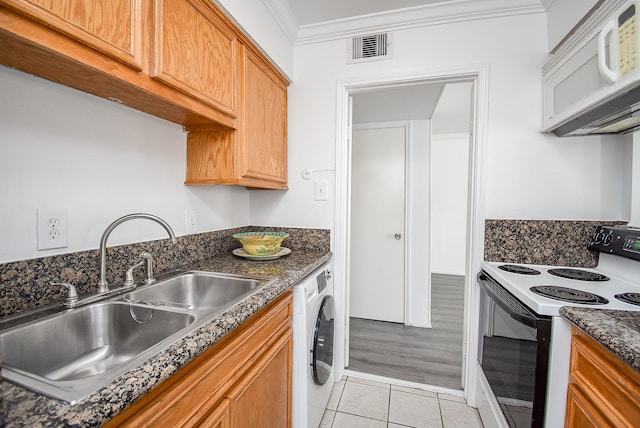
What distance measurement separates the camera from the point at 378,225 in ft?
9.74

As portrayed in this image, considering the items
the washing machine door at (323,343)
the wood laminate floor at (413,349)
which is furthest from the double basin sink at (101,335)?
the wood laminate floor at (413,349)

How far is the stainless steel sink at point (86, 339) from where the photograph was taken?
705mm

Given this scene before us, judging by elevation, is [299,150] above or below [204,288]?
above

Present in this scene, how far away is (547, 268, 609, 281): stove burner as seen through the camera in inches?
50.2

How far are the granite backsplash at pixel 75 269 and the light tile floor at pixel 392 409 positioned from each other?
4.08 ft

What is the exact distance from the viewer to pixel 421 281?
112 inches

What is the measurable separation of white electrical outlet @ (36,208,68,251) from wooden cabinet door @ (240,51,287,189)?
0.73 metres

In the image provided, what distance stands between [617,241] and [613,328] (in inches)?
Result: 32.3

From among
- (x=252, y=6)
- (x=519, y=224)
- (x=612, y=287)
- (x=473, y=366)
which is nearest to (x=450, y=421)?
(x=473, y=366)

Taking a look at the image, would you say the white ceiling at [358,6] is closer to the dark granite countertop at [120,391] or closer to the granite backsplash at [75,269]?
Answer: the granite backsplash at [75,269]

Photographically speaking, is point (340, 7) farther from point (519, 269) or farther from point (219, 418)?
point (219, 418)

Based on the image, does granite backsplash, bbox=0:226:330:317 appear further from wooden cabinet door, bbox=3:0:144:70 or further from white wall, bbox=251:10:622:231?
white wall, bbox=251:10:622:231

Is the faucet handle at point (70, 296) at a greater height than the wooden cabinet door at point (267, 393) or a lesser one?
greater

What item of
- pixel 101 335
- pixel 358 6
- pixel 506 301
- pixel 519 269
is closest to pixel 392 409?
pixel 506 301
